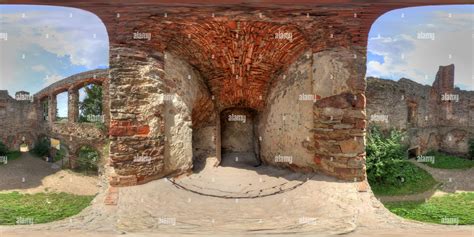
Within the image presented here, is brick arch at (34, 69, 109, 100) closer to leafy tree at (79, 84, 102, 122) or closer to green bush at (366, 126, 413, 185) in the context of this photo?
leafy tree at (79, 84, 102, 122)

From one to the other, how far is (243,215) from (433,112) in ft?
44.9

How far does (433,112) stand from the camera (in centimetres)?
1300

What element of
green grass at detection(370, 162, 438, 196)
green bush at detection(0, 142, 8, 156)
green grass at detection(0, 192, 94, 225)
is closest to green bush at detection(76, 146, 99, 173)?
green grass at detection(0, 192, 94, 225)

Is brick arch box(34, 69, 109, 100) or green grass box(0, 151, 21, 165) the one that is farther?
green grass box(0, 151, 21, 165)

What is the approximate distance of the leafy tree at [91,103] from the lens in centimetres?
1117

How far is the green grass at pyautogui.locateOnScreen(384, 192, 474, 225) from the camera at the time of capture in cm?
640

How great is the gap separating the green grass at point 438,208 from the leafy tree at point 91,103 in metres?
11.2

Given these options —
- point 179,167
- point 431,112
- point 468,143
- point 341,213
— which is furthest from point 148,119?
point 468,143

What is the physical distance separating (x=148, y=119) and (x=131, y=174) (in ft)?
2.64

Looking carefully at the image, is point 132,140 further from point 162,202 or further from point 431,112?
point 431,112

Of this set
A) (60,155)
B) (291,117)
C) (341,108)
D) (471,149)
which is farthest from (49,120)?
(471,149)

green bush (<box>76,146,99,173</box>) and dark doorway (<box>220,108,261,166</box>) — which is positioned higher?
dark doorway (<box>220,108,261,166</box>)

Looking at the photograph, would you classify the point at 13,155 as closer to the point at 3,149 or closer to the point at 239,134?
the point at 3,149

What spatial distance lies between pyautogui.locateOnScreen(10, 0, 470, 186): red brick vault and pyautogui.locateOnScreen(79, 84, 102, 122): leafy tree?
27.1 ft
